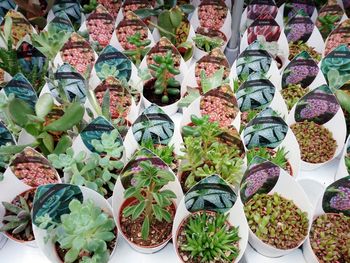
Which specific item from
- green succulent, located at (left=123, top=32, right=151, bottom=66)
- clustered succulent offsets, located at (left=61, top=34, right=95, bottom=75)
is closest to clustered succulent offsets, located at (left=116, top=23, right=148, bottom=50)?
green succulent, located at (left=123, top=32, right=151, bottom=66)

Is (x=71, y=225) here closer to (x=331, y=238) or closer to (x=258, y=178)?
(x=258, y=178)

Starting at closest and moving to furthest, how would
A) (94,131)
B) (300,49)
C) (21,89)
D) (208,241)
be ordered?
(208,241) < (94,131) < (21,89) < (300,49)

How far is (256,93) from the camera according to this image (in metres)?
1.32

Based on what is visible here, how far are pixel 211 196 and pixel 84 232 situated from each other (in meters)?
0.34

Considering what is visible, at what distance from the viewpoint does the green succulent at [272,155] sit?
118cm

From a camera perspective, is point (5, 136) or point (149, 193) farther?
point (5, 136)

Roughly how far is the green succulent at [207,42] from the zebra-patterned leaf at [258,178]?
63cm

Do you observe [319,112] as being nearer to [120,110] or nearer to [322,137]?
[322,137]

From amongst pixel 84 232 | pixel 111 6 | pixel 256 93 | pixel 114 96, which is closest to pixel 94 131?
pixel 114 96

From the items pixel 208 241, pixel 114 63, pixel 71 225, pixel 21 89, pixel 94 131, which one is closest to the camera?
pixel 71 225

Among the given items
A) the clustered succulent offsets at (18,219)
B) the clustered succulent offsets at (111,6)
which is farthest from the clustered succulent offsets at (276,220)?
the clustered succulent offsets at (111,6)

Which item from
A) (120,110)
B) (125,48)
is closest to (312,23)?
(125,48)

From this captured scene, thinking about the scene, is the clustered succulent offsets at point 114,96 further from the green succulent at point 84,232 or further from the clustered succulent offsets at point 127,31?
the green succulent at point 84,232

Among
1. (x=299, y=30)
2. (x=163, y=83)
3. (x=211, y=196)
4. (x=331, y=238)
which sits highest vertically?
(x=299, y=30)
